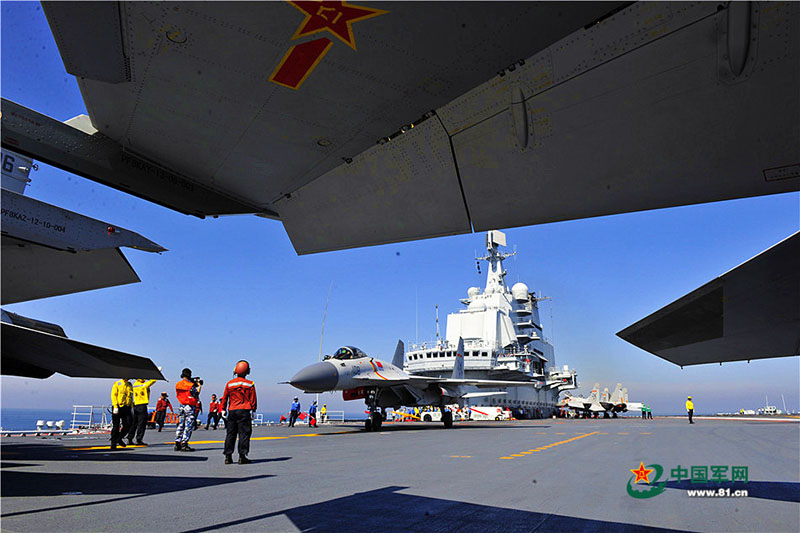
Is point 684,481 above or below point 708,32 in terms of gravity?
below

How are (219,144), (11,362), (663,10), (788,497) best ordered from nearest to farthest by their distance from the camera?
(663,10) < (219,144) < (788,497) < (11,362)

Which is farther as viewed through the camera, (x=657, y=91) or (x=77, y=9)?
(x=657, y=91)

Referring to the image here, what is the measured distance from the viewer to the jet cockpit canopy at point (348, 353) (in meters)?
18.5

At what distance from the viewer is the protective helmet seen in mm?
8594

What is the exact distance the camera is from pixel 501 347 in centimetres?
4334

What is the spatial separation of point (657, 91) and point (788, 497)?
5.63 m

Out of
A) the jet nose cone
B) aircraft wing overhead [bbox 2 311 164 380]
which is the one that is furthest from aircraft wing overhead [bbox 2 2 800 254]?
the jet nose cone

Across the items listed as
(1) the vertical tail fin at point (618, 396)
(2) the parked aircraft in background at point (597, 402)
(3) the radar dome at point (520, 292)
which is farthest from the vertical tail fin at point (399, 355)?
(1) the vertical tail fin at point (618, 396)

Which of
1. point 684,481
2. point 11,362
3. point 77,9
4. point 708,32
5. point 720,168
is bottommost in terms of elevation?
point 684,481

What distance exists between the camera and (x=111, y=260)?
10.5 metres

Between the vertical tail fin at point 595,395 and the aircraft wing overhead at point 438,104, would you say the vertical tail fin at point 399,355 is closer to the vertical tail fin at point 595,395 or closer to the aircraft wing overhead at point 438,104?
the aircraft wing overhead at point 438,104

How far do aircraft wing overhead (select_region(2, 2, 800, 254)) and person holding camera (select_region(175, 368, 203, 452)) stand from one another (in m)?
8.53

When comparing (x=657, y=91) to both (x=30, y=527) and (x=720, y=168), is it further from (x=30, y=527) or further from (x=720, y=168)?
(x=30, y=527)

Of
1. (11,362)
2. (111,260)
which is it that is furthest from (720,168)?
(111,260)
